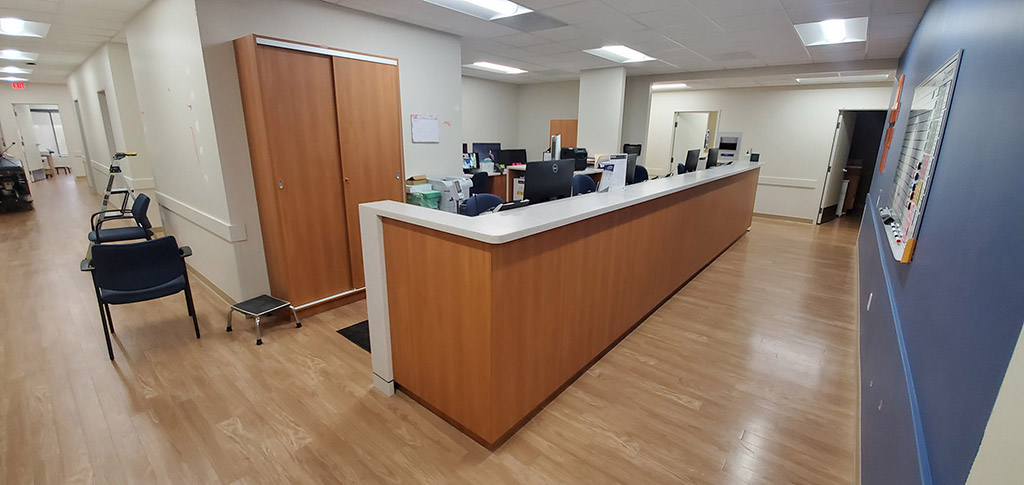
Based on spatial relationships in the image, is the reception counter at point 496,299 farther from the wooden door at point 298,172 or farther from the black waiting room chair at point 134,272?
the black waiting room chair at point 134,272

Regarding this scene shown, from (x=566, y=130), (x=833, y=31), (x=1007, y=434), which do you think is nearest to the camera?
(x=1007, y=434)

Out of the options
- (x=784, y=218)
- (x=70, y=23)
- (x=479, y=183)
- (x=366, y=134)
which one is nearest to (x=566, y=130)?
(x=479, y=183)

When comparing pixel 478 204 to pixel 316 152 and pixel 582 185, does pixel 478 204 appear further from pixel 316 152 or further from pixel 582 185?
pixel 582 185

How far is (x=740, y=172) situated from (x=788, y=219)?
12.2ft

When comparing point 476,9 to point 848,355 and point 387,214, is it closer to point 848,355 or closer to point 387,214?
point 387,214

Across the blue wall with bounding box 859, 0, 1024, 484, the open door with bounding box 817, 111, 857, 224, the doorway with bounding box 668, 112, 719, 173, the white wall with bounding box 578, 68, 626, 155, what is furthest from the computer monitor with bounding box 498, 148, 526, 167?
the blue wall with bounding box 859, 0, 1024, 484

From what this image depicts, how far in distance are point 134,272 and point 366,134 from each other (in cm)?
197

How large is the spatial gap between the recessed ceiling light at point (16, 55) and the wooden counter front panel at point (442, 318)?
8.47 m

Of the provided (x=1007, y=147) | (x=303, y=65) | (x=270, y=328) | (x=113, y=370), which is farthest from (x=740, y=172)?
(x=113, y=370)

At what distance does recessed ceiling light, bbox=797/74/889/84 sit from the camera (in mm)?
6448

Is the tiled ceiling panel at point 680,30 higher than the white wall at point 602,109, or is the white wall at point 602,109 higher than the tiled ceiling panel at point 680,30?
the tiled ceiling panel at point 680,30

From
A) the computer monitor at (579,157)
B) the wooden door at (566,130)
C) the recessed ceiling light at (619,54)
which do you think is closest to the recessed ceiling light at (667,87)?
the wooden door at (566,130)

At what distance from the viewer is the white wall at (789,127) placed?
7340 millimetres

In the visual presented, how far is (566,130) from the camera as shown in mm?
9281
